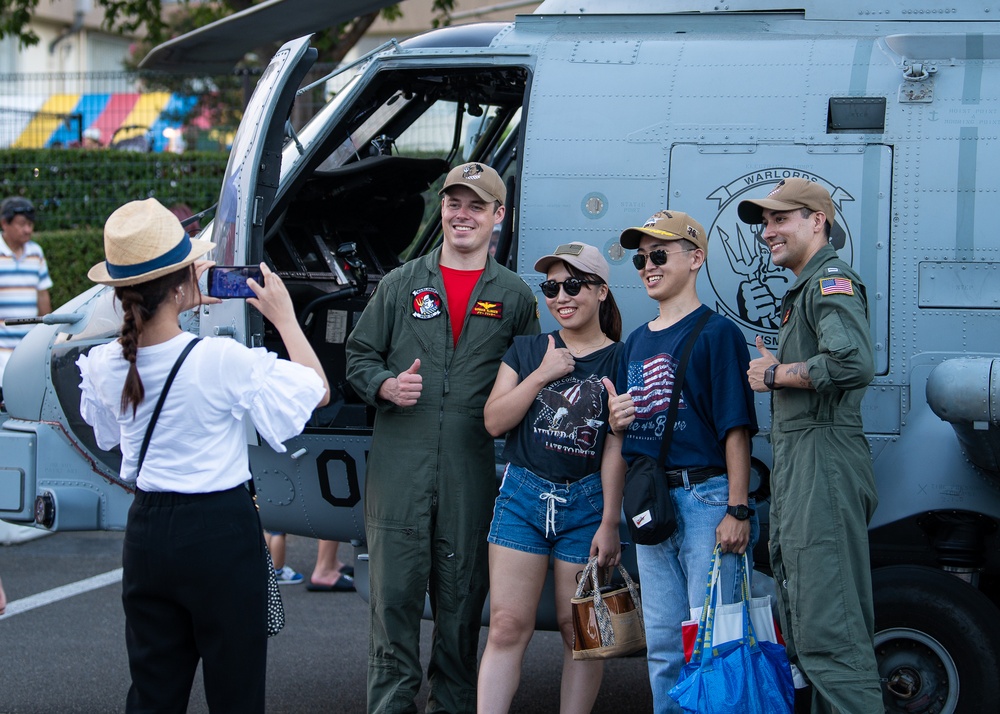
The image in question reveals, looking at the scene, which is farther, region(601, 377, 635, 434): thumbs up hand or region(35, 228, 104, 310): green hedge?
region(35, 228, 104, 310): green hedge

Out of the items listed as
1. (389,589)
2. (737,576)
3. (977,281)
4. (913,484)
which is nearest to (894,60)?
(977,281)

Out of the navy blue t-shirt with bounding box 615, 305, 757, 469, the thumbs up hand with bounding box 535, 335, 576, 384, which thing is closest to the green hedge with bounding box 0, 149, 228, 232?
the thumbs up hand with bounding box 535, 335, 576, 384

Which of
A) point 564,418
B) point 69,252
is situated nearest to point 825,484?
point 564,418

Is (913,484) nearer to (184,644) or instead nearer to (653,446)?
(653,446)

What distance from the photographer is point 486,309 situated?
405 cm

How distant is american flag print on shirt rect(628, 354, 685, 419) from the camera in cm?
369

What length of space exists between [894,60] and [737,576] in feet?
6.83

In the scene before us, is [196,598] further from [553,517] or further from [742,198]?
[742,198]

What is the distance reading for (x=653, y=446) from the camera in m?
3.73

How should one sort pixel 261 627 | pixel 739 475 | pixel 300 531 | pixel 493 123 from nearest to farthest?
pixel 261 627 → pixel 739 475 → pixel 300 531 → pixel 493 123

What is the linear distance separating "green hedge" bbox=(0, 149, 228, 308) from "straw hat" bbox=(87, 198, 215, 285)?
8669 millimetres

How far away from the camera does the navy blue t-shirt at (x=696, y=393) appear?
3650 millimetres

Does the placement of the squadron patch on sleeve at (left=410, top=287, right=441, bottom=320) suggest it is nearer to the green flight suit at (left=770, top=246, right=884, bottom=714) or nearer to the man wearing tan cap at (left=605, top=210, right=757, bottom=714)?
the man wearing tan cap at (left=605, top=210, right=757, bottom=714)

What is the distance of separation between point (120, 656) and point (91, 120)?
10429mm
